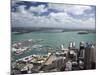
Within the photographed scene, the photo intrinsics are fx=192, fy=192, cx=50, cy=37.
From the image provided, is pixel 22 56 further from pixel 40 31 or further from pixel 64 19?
pixel 64 19

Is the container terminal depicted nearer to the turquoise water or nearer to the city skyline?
the turquoise water

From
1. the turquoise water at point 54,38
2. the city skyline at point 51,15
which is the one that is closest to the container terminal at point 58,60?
the turquoise water at point 54,38

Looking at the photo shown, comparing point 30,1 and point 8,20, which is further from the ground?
point 30,1

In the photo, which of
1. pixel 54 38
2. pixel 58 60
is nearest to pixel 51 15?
pixel 54 38

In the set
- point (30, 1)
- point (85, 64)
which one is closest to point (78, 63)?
point (85, 64)

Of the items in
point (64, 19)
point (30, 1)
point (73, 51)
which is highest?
point (30, 1)
